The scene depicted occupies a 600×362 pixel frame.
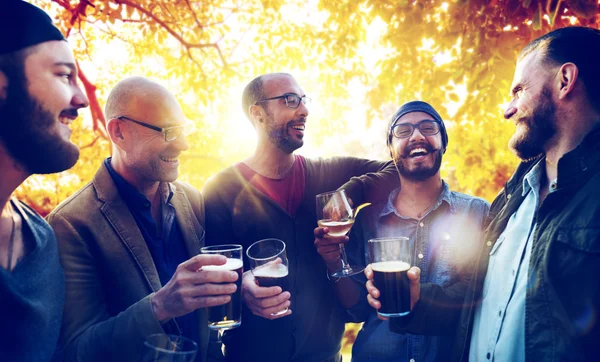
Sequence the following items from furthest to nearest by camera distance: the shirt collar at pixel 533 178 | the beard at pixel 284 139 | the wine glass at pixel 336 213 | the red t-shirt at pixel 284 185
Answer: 1. the beard at pixel 284 139
2. the red t-shirt at pixel 284 185
3. the wine glass at pixel 336 213
4. the shirt collar at pixel 533 178

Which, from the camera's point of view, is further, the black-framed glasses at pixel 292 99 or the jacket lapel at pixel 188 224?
the black-framed glasses at pixel 292 99

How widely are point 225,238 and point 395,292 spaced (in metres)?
1.63

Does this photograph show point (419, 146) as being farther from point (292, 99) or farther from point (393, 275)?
point (292, 99)

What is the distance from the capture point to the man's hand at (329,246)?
2738mm

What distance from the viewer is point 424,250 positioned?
298cm

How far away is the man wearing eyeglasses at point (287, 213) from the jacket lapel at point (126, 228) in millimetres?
781

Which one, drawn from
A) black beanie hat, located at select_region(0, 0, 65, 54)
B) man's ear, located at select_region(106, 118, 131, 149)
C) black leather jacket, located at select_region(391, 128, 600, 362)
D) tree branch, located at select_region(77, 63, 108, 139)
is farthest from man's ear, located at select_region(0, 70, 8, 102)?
tree branch, located at select_region(77, 63, 108, 139)

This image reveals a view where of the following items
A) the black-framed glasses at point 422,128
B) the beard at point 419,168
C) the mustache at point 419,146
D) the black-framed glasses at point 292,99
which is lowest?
the beard at point 419,168

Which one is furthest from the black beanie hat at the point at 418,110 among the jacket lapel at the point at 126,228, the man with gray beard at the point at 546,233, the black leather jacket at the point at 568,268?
the jacket lapel at the point at 126,228

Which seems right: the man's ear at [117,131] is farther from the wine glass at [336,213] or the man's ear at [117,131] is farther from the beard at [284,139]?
the wine glass at [336,213]

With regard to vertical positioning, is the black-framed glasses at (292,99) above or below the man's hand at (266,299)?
above

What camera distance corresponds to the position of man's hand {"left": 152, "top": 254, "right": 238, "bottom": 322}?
195 centimetres

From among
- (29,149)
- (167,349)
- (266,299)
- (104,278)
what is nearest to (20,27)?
(29,149)

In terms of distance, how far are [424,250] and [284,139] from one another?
166 centimetres
